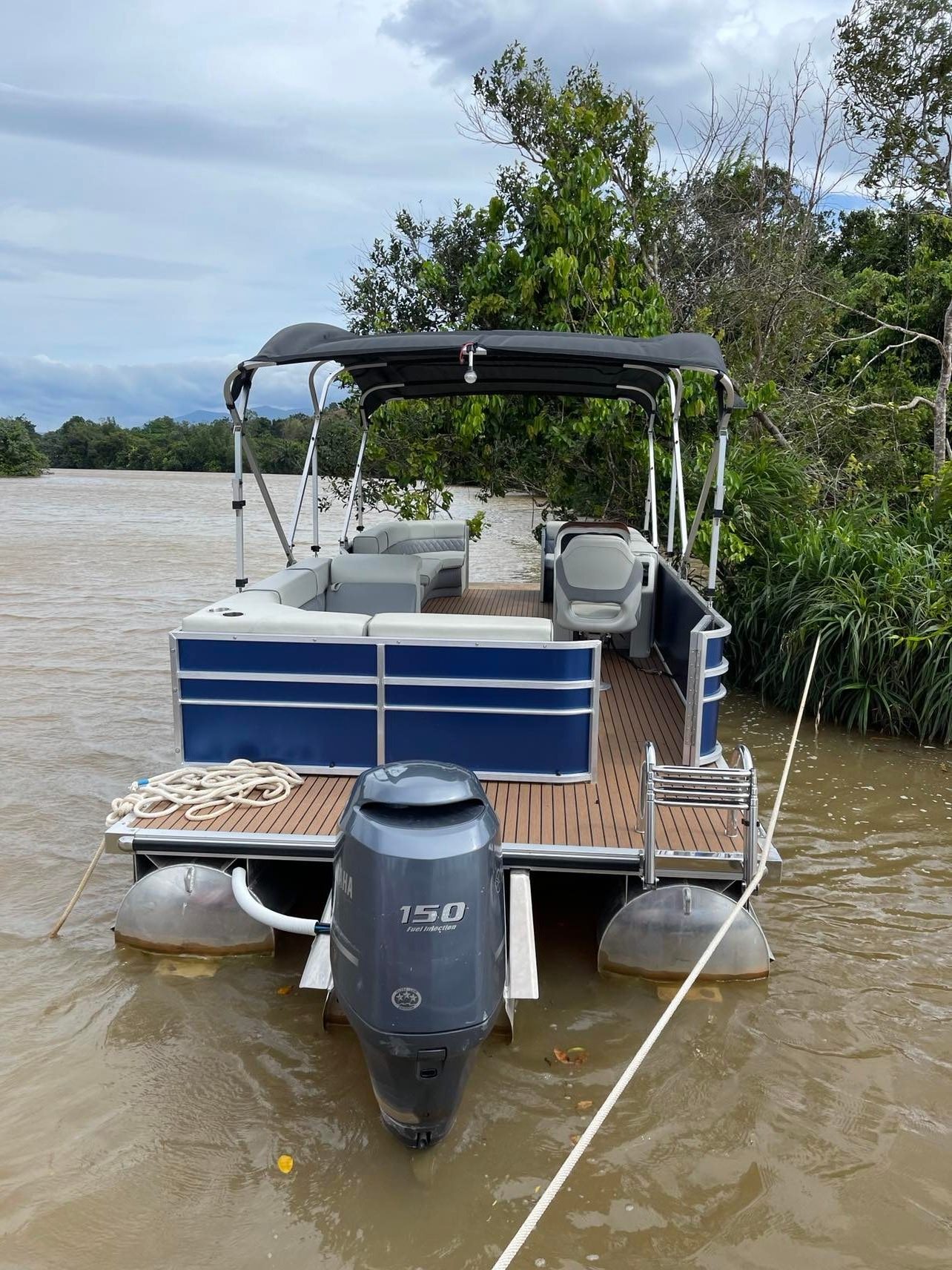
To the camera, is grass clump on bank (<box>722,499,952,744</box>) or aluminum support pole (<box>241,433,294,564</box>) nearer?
aluminum support pole (<box>241,433,294,564</box>)

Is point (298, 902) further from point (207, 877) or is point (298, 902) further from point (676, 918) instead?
point (676, 918)

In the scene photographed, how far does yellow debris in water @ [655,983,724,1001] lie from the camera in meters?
3.80

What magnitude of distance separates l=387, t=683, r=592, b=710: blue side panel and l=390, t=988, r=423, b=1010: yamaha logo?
1774mm

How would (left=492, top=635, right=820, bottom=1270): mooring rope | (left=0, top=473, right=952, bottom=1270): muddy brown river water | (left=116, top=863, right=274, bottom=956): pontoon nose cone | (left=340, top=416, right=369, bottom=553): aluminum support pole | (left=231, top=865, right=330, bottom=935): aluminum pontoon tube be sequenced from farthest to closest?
(left=340, top=416, right=369, bottom=553): aluminum support pole → (left=116, top=863, right=274, bottom=956): pontoon nose cone → (left=231, top=865, right=330, bottom=935): aluminum pontoon tube → (left=0, top=473, right=952, bottom=1270): muddy brown river water → (left=492, top=635, right=820, bottom=1270): mooring rope

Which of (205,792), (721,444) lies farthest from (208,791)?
(721,444)

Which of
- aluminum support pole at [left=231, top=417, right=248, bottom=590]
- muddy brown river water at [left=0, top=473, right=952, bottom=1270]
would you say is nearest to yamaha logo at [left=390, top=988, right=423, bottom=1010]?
muddy brown river water at [left=0, top=473, right=952, bottom=1270]

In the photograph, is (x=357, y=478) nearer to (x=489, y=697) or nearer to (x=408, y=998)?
(x=489, y=697)

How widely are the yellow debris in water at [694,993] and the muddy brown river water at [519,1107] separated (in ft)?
0.10

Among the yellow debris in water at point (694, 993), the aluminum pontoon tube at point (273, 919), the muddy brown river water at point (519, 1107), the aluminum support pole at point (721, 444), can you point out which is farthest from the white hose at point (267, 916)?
the aluminum support pole at point (721, 444)

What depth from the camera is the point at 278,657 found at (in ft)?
13.7

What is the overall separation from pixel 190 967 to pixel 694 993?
6.46 ft

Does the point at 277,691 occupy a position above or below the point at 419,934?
above

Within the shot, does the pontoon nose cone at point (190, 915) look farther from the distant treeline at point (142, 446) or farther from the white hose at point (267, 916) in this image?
the distant treeline at point (142, 446)

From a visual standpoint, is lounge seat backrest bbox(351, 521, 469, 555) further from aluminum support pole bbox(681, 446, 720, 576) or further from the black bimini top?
aluminum support pole bbox(681, 446, 720, 576)
